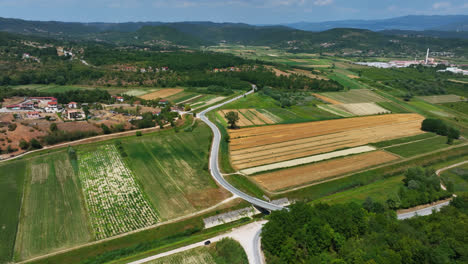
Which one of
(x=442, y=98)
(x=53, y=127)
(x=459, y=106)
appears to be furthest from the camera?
(x=442, y=98)

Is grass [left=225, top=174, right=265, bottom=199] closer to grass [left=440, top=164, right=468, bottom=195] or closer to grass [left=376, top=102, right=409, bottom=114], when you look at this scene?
grass [left=440, top=164, right=468, bottom=195]

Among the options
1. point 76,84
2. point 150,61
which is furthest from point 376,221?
point 150,61

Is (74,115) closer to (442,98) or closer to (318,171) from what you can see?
(318,171)

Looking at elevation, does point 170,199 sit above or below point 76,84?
below

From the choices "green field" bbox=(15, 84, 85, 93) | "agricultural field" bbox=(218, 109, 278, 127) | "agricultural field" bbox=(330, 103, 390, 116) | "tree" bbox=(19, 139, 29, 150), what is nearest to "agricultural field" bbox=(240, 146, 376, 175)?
"agricultural field" bbox=(218, 109, 278, 127)

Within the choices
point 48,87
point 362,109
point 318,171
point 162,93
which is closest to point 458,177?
point 318,171

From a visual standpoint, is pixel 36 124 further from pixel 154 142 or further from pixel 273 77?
pixel 273 77

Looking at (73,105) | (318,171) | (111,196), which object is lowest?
(111,196)
